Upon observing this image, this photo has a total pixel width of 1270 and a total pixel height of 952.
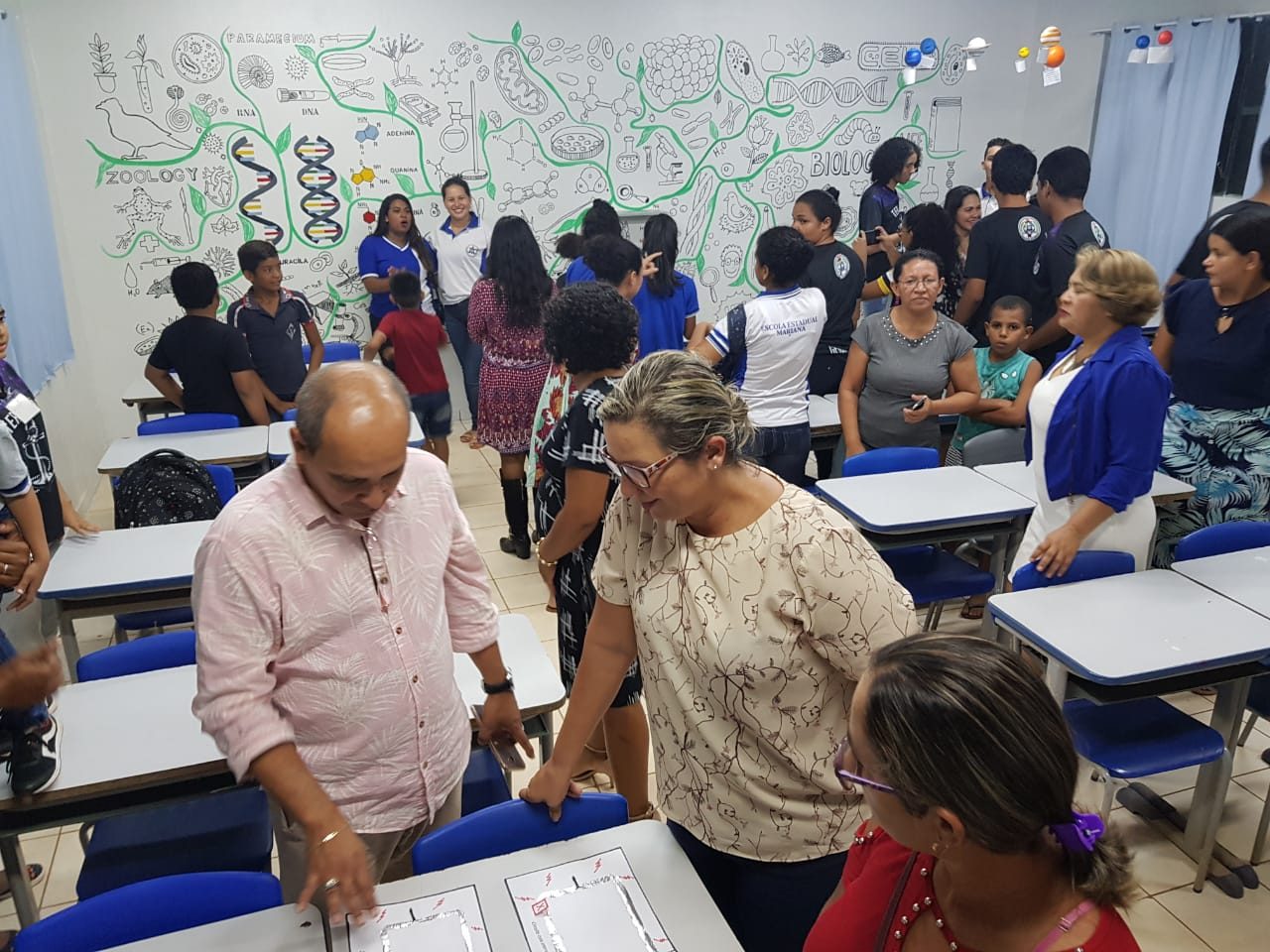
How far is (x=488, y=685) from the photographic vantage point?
6.67ft

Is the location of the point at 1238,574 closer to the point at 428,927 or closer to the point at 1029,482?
the point at 1029,482

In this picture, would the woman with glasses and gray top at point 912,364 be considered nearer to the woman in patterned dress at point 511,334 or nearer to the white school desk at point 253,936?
the woman in patterned dress at point 511,334

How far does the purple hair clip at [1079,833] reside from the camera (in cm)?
101

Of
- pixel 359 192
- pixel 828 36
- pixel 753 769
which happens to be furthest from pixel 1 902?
pixel 828 36

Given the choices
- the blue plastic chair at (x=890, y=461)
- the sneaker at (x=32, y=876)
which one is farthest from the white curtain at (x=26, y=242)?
the blue plastic chair at (x=890, y=461)

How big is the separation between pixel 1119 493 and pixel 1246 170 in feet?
17.4

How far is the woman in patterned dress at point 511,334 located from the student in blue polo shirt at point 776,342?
3.32ft

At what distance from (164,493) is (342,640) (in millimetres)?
2276

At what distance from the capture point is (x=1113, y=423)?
2672mm

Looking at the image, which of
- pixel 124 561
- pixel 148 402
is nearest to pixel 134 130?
pixel 148 402

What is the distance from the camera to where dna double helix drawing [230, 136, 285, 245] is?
6195 millimetres

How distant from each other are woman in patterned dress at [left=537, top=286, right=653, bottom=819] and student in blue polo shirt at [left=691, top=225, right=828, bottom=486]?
4.19ft

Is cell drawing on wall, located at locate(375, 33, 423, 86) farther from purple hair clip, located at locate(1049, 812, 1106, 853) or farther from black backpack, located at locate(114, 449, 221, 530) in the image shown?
purple hair clip, located at locate(1049, 812, 1106, 853)

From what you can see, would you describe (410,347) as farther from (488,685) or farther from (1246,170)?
(1246,170)
